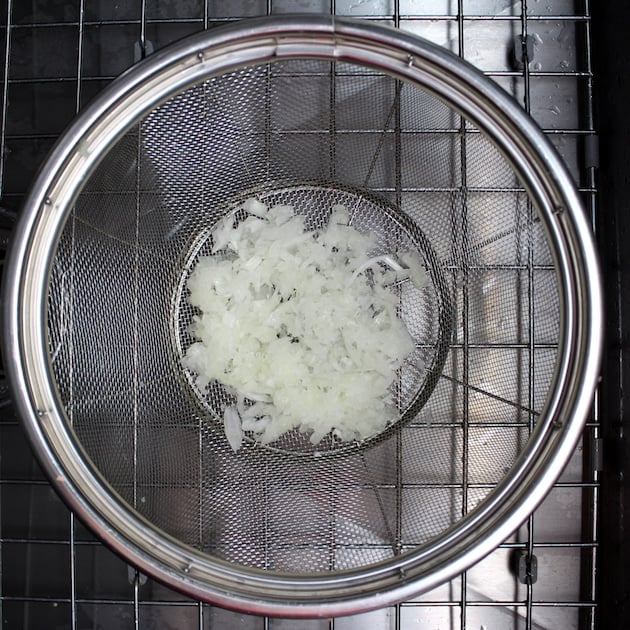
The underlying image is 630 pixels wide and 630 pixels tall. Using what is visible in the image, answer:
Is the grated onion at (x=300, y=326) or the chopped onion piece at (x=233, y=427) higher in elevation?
the grated onion at (x=300, y=326)

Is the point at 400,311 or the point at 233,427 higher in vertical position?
the point at 400,311

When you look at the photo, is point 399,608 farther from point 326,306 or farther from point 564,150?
point 564,150

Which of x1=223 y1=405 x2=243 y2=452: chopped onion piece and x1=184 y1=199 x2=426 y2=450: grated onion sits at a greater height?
x1=184 y1=199 x2=426 y2=450: grated onion

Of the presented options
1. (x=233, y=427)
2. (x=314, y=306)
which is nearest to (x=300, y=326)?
(x=314, y=306)

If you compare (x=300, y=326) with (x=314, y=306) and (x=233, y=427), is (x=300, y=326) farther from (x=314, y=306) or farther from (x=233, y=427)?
(x=233, y=427)

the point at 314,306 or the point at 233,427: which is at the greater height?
the point at 314,306
